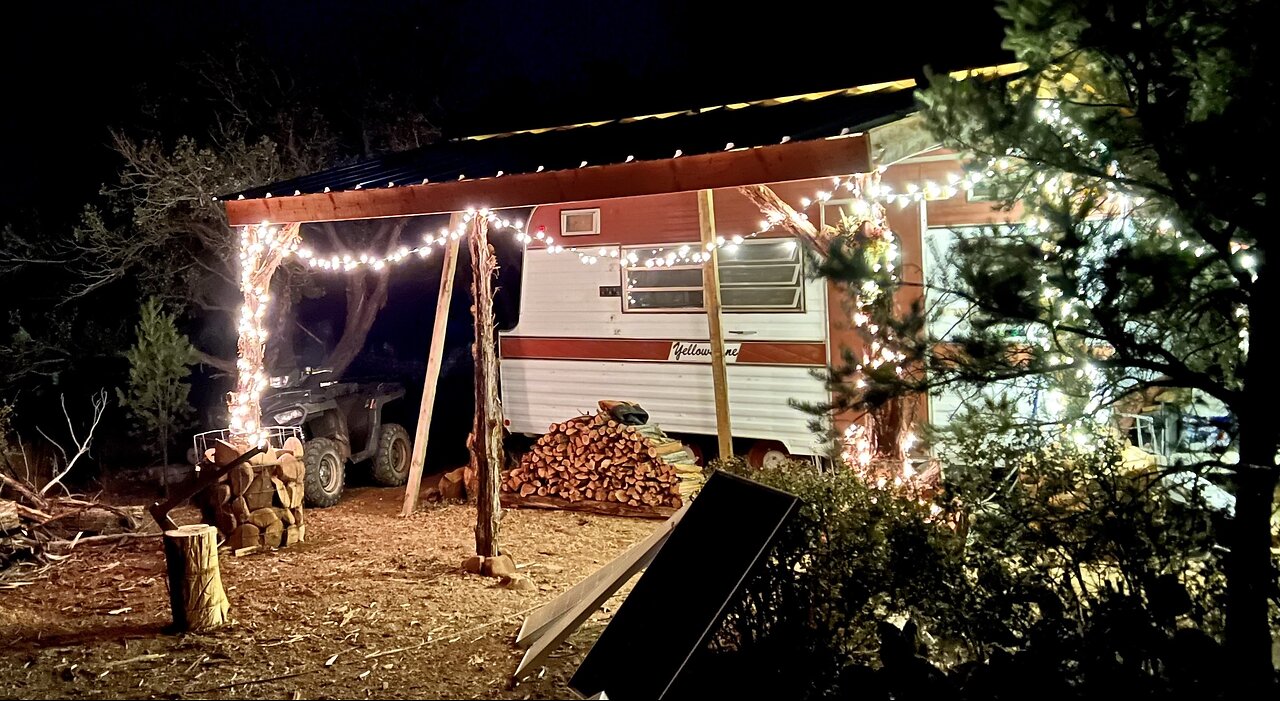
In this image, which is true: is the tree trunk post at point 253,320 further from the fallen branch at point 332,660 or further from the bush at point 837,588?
the bush at point 837,588

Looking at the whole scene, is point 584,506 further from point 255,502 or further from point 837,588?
point 837,588

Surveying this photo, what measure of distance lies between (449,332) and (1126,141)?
43.7 ft

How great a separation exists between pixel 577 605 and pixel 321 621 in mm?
1709

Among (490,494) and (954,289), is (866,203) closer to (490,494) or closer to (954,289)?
(954,289)

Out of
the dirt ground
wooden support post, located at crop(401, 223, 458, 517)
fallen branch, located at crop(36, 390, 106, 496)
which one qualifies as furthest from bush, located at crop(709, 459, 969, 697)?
fallen branch, located at crop(36, 390, 106, 496)

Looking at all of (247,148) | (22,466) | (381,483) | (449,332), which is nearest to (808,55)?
(449,332)

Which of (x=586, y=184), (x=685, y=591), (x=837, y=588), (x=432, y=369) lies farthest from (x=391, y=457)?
(x=837, y=588)

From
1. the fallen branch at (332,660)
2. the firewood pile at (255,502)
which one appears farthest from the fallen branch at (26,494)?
the fallen branch at (332,660)

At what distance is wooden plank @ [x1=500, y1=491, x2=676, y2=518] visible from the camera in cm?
802

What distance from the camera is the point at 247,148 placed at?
11758mm

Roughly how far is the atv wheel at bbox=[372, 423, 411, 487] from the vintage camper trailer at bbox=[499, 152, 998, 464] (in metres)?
1.31

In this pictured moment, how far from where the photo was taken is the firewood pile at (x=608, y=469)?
8.11 metres

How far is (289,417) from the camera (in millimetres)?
8883

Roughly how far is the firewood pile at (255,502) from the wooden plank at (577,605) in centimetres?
303
